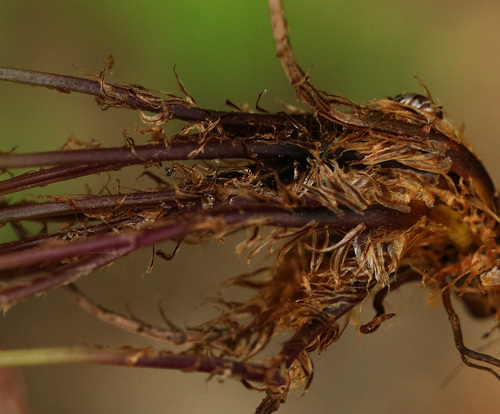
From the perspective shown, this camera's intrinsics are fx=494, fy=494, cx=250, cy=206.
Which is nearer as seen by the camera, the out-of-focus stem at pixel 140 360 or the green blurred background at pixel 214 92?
the out-of-focus stem at pixel 140 360

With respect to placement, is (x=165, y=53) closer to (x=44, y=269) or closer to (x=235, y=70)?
(x=235, y=70)

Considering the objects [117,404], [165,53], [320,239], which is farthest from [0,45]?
[320,239]

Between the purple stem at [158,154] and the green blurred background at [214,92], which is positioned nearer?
the purple stem at [158,154]

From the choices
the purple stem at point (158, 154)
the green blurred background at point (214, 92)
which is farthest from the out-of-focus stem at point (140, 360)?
the green blurred background at point (214, 92)

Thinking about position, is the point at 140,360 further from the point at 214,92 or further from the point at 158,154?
the point at 214,92

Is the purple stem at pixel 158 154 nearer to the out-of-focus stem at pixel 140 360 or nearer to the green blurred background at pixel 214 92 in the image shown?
the out-of-focus stem at pixel 140 360

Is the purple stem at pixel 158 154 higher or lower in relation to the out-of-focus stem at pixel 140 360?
higher

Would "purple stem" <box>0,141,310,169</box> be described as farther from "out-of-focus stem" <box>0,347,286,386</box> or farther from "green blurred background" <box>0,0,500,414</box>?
"green blurred background" <box>0,0,500,414</box>

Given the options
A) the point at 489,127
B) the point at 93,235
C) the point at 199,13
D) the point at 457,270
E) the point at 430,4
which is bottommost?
the point at 457,270
